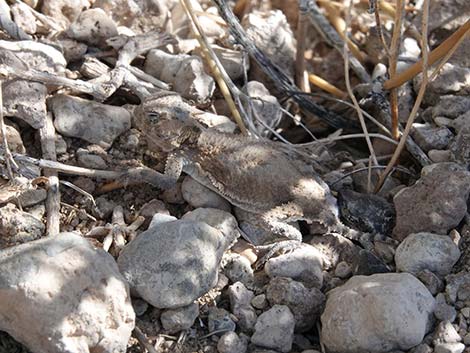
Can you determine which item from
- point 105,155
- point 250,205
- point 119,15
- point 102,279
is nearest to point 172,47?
point 119,15

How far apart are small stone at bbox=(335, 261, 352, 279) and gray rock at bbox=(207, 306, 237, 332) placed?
563 mm

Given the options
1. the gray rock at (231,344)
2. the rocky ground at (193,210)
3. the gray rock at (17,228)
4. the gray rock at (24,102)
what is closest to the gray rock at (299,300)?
the rocky ground at (193,210)

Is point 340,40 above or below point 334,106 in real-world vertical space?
above

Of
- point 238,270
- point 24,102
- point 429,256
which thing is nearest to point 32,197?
point 24,102

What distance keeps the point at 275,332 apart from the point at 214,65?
1.56 meters

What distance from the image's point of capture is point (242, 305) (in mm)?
3037

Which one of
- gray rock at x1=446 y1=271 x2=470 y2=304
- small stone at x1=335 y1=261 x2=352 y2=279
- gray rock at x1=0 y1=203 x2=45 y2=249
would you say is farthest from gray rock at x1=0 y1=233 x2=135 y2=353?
gray rock at x1=446 y1=271 x2=470 y2=304

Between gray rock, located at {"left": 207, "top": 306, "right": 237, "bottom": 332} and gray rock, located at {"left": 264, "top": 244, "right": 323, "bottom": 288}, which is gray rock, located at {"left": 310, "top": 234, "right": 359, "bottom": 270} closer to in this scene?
gray rock, located at {"left": 264, "top": 244, "right": 323, "bottom": 288}

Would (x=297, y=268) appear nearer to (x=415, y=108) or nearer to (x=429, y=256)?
(x=429, y=256)

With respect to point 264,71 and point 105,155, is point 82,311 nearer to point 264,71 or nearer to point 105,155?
point 105,155

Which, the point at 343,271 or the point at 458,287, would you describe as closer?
the point at 458,287

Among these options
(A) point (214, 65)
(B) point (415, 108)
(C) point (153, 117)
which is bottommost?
(C) point (153, 117)

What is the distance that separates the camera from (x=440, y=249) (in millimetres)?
3150

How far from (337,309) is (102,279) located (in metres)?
0.89
